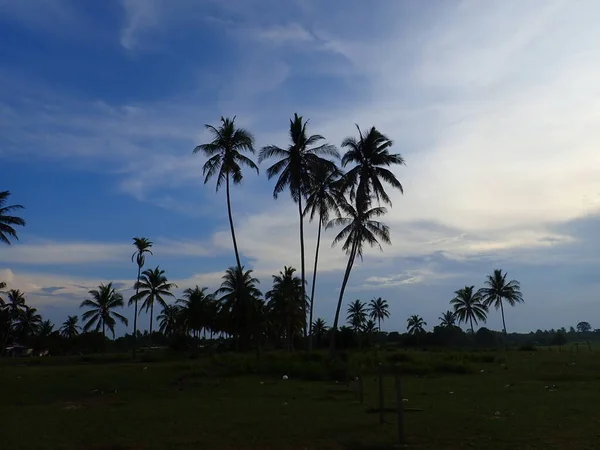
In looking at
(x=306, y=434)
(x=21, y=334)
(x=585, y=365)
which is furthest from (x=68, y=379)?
(x=21, y=334)

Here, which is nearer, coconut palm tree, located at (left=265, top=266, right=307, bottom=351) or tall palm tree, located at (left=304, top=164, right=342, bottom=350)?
tall palm tree, located at (left=304, top=164, right=342, bottom=350)

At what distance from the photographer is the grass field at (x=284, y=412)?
11.8m

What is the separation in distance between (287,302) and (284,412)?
3672 cm

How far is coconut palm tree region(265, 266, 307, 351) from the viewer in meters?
52.9

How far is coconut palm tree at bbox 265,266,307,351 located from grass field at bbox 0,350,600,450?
23901mm

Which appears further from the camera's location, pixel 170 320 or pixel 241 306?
pixel 170 320

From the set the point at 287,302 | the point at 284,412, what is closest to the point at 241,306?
the point at 287,302

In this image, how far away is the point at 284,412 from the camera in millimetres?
16344

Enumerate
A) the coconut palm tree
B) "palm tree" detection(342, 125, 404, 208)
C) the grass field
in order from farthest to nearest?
Result: 1. the coconut palm tree
2. "palm tree" detection(342, 125, 404, 208)
3. the grass field

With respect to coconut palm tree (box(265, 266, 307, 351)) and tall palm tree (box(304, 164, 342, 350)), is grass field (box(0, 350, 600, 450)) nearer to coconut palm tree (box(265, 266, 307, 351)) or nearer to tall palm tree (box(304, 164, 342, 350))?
tall palm tree (box(304, 164, 342, 350))

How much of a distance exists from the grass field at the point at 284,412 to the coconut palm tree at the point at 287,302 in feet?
78.4

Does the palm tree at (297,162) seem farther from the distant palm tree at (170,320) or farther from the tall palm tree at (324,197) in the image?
the distant palm tree at (170,320)

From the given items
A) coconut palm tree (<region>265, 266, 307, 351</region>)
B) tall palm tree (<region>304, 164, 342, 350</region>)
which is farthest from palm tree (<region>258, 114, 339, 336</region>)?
coconut palm tree (<region>265, 266, 307, 351</region>)

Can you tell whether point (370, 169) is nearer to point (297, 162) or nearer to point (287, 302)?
point (297, 162)
